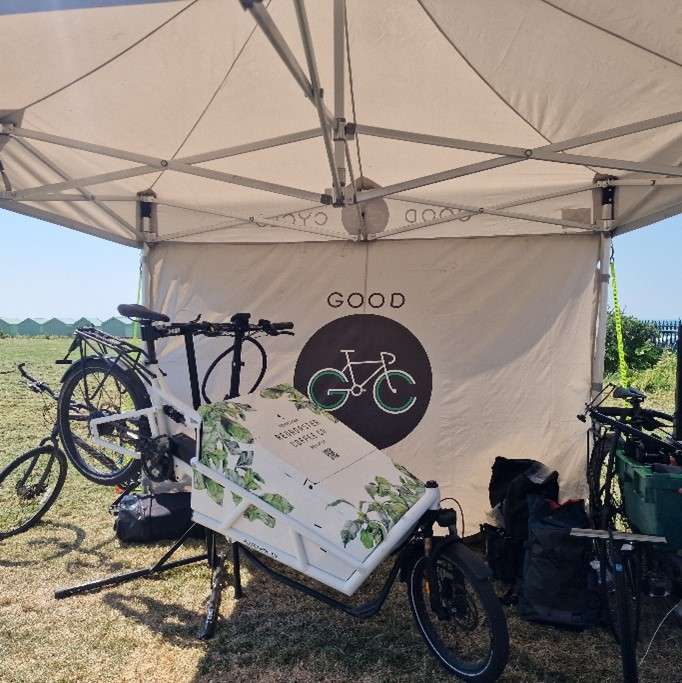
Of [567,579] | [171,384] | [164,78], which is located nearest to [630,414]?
[567,579]

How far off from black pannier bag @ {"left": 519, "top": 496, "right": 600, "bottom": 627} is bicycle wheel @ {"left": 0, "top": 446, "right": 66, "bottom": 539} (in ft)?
9.95

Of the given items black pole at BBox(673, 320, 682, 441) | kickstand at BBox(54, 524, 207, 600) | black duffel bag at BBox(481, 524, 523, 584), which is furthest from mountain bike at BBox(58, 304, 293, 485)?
black pole at BBox(673, 320, 682, 441)

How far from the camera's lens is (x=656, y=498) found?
2.48 metres

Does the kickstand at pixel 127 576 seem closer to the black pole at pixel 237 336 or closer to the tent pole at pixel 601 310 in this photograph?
the black pole at pixel 237 336

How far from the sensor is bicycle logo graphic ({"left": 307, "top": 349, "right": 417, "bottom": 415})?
14.2 ft

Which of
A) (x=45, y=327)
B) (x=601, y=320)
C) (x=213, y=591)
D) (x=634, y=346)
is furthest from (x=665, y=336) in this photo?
(x=45, y=327)

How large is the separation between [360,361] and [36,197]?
2405 mm

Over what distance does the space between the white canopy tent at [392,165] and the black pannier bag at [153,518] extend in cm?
101

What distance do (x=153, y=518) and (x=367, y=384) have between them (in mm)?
1772

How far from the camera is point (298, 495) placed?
2402 mm

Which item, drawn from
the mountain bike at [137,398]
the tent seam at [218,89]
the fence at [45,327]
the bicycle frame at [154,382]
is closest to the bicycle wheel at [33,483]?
the mountain bike at [137,398]

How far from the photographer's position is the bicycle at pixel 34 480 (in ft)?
12.7

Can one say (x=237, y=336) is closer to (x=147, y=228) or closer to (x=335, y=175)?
(x=335, y=175)

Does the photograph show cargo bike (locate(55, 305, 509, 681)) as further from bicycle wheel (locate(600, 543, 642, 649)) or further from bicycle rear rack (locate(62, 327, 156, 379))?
bicycle wheel (locate(600, 543, 642, 649))
